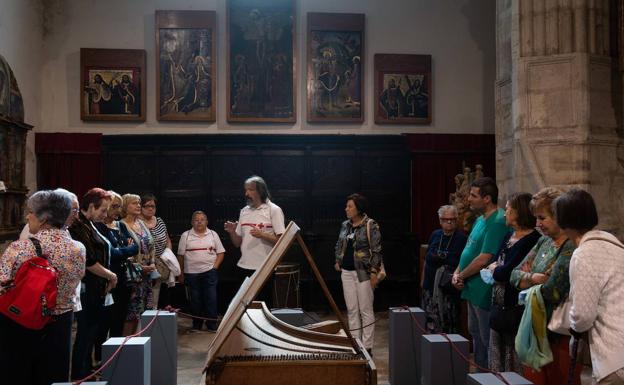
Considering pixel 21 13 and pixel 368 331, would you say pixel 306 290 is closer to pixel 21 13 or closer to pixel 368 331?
pixel 368 331

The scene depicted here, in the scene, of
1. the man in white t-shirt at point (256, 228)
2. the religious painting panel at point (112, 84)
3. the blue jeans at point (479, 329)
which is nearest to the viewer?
the blue jeans at point (479, 329)

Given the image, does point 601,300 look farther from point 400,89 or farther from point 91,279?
point 400,89

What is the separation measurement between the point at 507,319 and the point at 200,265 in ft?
15.8

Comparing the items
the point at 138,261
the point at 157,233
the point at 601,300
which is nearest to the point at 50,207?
the point at 138,261

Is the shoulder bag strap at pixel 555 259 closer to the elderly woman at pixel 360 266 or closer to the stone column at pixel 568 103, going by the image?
the elderly woman at pixel 360 266

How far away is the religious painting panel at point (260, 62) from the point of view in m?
10.4

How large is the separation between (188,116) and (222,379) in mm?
8425

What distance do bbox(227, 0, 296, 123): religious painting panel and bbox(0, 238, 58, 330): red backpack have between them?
7.39 m

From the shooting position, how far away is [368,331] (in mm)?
5891

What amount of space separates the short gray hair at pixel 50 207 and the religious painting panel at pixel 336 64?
24.4ft

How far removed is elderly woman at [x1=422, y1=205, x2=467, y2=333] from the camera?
5336 mm

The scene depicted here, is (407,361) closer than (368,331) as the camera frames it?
Yes

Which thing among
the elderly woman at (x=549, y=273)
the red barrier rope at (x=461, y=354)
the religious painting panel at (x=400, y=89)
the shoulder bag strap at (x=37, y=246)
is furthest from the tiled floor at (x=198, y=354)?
the religious painting panel at (x=400, y=89)

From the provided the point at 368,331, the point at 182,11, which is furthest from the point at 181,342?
the point at 182,11
